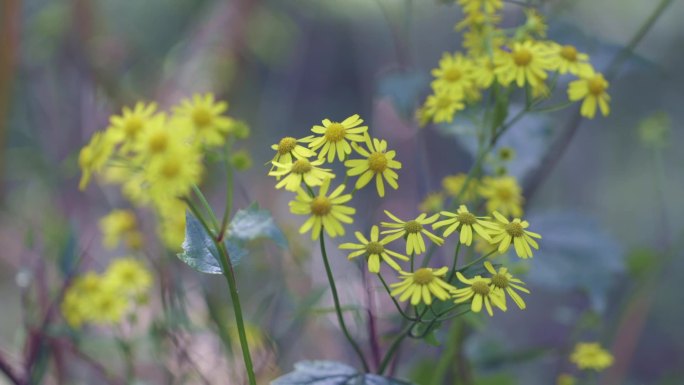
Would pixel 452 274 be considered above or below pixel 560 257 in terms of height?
below

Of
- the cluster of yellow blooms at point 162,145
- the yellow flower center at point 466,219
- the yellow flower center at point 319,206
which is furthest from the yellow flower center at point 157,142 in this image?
the yellow flower center at point 466,219

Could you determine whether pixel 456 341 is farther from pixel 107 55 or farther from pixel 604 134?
pixel 604 134

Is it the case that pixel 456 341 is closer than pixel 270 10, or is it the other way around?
pixel 456 341

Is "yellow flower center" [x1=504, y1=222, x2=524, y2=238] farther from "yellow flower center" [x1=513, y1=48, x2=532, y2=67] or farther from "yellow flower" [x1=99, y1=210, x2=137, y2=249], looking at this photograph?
"yellow flower" [x1=99, y1=210, x2=137, y2=249]

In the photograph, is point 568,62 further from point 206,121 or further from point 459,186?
point 206,121

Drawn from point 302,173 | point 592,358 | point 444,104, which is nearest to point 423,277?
point 302,173

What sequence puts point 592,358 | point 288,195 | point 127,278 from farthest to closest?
point 288,195
point 127,278
point 592,358

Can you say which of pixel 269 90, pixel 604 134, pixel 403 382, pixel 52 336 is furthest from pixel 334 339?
pixel 604 134

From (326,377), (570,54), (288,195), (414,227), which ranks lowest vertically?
(326,377)
